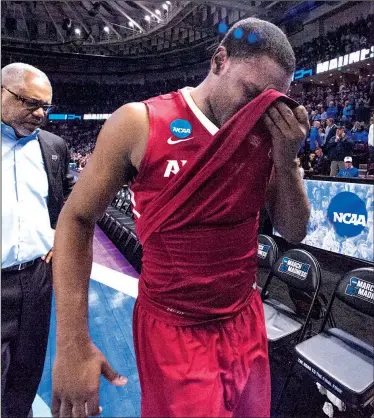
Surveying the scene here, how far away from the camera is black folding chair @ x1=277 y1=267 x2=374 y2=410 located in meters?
1.29

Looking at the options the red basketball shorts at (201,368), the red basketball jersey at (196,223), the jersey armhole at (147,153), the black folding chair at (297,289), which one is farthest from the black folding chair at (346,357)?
the jersey armhole at (147,153)

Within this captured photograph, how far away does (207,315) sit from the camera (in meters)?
0.72

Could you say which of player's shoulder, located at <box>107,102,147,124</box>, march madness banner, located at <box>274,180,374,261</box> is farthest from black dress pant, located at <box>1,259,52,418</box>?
march madness banner, located at <box>274,180,374,261</box>

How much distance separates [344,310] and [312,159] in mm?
3300

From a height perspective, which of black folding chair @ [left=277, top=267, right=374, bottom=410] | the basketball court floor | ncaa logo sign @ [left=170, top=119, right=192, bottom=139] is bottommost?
the basketball court floor

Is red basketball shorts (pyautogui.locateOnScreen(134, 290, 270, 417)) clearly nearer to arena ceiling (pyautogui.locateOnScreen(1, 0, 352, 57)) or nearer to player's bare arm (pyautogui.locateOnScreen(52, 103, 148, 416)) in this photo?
player's bare arm (pyautogui.locateOnScreen(52, 103, 148, 416))

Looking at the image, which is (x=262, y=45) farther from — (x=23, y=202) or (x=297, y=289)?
(x=297, y=289)

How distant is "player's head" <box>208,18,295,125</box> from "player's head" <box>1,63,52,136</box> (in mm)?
817

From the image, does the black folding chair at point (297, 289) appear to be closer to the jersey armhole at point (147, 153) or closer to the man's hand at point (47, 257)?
the man's hand at point (47, 257)

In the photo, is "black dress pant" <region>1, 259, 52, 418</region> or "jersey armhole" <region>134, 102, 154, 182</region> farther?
"black dress pant" <region>1, 259, 52, 418</region>

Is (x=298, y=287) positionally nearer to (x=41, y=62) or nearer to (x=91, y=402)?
(x=91, y=402)

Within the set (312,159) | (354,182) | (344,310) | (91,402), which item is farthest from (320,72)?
(91,402)

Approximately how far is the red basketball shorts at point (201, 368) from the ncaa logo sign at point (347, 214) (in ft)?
8.56

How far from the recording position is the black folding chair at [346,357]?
129 cm
